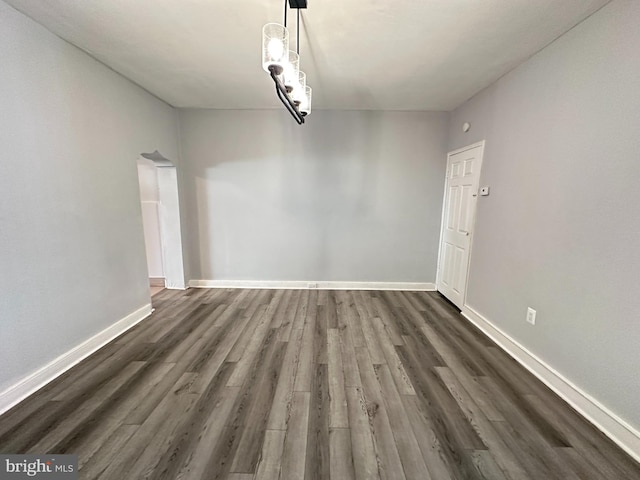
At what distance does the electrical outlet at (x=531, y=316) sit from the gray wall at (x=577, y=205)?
47mm

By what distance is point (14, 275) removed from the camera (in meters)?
1.67

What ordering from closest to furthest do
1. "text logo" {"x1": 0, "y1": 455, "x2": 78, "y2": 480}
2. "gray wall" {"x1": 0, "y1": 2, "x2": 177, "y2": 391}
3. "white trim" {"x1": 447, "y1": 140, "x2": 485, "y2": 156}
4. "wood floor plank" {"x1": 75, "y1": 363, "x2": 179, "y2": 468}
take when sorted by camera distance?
"text logo" {"x1": 0, "y1": 455, "x2": 78, "y2": 480} → "wood floor plank" {"x1": 75, "y1": 363, "x2": 179, "y2": 468} → "gray wall" {"x1": 0, "y1": 2, "x2": 177, "y2": 391} → "white trim" {"x1": 447, "y1": 140, "x2": 485, "y2": 156}

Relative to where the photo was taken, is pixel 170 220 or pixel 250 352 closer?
pixel 250 352

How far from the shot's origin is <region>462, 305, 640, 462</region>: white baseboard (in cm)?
143

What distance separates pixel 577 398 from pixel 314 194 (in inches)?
131

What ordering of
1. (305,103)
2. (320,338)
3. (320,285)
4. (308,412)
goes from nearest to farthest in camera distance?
(308,412)
(305,103)
(320,338)
(320,285)

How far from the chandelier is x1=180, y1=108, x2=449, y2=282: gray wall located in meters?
1.65

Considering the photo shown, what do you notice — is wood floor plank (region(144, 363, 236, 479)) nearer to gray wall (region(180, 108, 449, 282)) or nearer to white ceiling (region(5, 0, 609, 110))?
gray wall (region(180, 108, 449, 282))

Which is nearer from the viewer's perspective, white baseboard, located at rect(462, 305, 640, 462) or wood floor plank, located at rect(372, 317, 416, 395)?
white baseboard, located at rect(462, 305, 640, 462)

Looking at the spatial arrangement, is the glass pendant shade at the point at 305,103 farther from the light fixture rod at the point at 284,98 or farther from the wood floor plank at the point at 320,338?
the wood floor plank at the point at 320,338

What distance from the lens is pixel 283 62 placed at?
1379 millimetres

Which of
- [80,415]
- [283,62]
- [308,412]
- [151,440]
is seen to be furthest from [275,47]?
[80,415]

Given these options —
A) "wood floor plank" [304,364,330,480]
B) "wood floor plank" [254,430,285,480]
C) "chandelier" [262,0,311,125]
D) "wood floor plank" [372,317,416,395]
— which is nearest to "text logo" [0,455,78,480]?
"wood floor plank" [254,430,285,480]

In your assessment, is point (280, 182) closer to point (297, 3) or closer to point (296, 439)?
point (297, 3)
